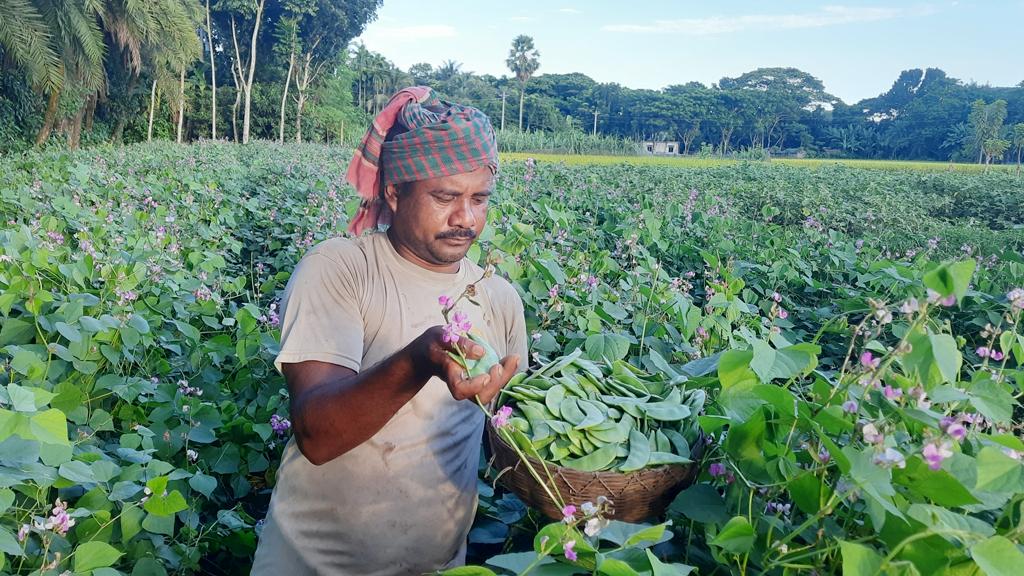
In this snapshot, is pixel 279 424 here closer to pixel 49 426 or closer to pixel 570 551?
pixel 49 426

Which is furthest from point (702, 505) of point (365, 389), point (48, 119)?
point (48, 119)

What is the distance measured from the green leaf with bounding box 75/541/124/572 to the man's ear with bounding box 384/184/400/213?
86 centimetres

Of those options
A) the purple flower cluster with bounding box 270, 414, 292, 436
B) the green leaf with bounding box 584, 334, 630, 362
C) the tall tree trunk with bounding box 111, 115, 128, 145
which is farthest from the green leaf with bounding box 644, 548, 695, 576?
the tall tree trunk with bounding box 111, 115, 128, 145

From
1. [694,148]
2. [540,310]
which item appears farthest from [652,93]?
[540,310]

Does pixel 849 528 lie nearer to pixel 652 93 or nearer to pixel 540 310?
pixel 540 310

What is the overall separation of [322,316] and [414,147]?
41cm

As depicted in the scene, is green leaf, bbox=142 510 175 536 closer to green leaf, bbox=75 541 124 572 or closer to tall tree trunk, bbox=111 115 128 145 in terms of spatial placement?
green leaf, bbox=75 541 124 572

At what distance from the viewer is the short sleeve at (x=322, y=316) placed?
141 centimetres

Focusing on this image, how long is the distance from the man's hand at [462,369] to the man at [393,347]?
1.13ft

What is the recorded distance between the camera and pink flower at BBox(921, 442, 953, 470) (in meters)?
0.72

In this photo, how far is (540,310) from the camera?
2838 millimetres

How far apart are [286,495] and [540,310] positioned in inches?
56.6

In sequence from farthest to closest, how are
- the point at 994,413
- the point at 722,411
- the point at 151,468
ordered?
the point at 151,468, the point at 722,411, the point at 994,413

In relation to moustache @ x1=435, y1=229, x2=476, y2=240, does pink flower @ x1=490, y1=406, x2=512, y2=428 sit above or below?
below
